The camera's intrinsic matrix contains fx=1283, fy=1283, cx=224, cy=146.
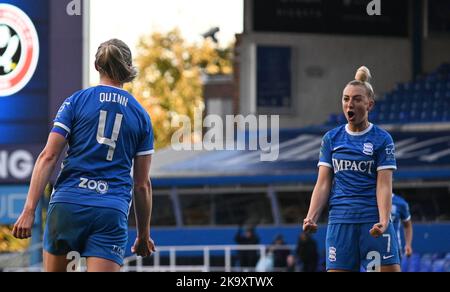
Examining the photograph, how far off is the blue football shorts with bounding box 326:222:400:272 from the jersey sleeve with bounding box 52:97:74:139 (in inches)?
83.8

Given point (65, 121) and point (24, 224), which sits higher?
point (65, 121)

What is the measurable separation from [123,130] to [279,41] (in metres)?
15.3

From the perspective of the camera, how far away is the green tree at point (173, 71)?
2414cm

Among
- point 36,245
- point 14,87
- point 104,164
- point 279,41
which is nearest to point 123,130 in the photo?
point 104,164

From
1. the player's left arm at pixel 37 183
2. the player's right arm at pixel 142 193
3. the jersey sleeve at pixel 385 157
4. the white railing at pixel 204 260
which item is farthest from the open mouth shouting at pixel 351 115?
the white railing at pixel 204 260

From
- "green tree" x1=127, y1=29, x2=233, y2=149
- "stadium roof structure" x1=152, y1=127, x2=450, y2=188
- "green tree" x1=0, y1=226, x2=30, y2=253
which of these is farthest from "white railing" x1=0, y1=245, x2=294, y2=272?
"green tree" x1=0, y1=226, x2=30, y2=253

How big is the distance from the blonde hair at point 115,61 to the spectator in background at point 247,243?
13043mm

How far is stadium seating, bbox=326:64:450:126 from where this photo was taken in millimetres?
20422

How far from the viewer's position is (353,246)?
7.70 m

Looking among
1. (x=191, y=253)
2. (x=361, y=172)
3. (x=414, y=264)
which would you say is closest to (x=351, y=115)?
(x=361, y=172)

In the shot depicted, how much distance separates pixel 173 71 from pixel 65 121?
19.6 metres

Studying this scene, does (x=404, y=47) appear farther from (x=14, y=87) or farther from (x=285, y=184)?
(x=14, y=87)

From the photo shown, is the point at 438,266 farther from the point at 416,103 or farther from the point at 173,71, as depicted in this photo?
the point at 173,71

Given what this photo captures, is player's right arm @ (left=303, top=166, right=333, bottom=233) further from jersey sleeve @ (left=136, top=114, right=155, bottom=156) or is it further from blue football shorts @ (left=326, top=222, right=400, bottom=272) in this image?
jersey sleeve @ (left=136, top=114, right=155, bottom=156)
